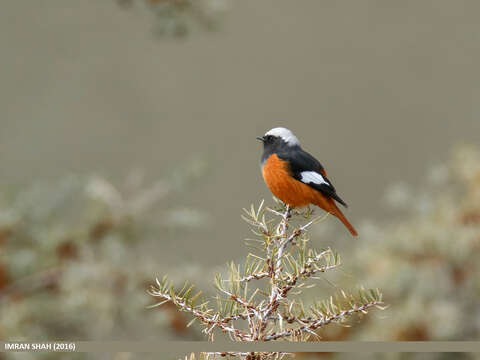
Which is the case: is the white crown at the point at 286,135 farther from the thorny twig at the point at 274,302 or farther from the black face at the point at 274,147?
the thorny twig at the point at 274,302

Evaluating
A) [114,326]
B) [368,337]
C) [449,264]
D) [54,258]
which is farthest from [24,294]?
[449,264]

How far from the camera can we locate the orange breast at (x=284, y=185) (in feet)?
1.90

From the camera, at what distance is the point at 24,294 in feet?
5.61

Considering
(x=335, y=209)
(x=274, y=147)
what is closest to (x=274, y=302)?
(x=274, y=147)

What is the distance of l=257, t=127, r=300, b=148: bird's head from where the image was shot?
1.87 ft

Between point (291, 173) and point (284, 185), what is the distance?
2 centimetres

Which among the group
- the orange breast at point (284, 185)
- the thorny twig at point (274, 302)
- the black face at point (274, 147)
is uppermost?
the black face at point (274, 147)

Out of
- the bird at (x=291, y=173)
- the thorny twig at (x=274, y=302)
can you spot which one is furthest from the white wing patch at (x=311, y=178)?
the thorny twig at (x=274, y=302)

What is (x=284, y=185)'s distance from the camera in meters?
0.60

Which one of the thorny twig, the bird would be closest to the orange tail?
the bird

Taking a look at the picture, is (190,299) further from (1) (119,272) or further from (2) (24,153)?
(2) (24,153)

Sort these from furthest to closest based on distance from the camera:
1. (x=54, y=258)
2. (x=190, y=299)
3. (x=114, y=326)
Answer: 1. (x=54, y=258)
2. (x=114, y=326)
3. (x=190, y=299)

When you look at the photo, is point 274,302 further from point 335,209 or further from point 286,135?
point 335,209

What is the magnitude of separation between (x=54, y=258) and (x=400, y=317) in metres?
1.04
